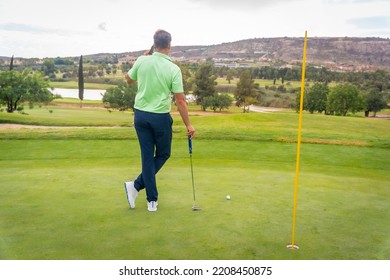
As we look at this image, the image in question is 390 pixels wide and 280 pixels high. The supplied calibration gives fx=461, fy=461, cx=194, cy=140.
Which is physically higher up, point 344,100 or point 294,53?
point 294,53

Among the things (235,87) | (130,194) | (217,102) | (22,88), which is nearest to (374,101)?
(235,87)

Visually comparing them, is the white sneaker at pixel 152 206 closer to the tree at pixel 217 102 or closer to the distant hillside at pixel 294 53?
the distant hillside at pixel 294 53

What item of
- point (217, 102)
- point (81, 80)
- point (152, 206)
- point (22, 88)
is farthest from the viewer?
point (217, 102)

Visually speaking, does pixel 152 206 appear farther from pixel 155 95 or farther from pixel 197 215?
pixel 155 95

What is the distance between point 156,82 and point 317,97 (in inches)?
794

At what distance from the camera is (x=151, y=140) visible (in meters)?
4.70

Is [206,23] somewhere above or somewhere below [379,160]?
above

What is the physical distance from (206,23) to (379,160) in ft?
16.7

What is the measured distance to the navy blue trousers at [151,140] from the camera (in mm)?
4559

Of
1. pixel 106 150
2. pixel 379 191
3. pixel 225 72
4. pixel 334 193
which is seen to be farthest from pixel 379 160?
pixel 225 72

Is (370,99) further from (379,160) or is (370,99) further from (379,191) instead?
(379,191)

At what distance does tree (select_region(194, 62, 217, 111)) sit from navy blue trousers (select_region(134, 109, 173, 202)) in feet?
54.3

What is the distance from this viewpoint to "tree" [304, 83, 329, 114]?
22.7 m
